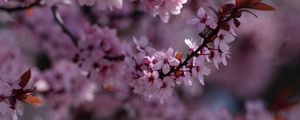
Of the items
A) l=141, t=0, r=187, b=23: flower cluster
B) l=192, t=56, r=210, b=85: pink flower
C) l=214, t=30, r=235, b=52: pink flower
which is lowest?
l=192, t=56, r=210, b=85: pink flower

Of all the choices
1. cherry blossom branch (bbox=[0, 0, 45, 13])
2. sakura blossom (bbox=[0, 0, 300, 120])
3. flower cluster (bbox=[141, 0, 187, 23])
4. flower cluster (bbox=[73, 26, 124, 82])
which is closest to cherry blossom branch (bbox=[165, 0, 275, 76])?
sakura blossom (bbox=[0, 0, 300, 120])

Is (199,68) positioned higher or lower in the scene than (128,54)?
higher

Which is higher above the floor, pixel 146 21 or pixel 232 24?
pixel 232 24

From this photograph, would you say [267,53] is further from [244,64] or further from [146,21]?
[146,21]

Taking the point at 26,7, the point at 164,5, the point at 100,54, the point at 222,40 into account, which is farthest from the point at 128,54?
the point at 222,40

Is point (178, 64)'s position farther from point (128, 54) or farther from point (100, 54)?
point (100, 54)

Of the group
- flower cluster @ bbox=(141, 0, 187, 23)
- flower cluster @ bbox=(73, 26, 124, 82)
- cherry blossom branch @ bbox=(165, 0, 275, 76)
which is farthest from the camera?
flower cluster @ bbox=(73, 26, 124, 82)

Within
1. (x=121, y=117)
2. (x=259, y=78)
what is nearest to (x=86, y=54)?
(x=121, y=117)

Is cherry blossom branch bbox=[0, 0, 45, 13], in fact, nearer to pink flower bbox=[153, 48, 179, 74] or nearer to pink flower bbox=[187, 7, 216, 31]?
pink flower bbox=[153, 48, 179, 74]
